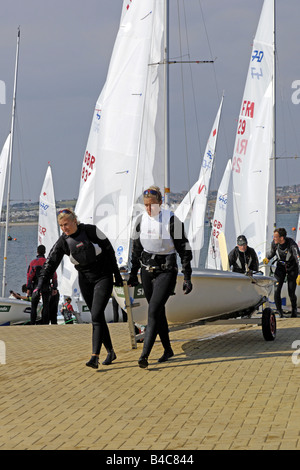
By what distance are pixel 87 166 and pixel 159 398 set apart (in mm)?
19577

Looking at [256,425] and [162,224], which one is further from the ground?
[162,224]

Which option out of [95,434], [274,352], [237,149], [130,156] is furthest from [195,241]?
[95,434]

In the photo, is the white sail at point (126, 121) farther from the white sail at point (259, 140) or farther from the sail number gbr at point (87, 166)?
the white sail at point (259, 140)

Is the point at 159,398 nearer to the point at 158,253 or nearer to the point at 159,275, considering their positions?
the point at 159,275

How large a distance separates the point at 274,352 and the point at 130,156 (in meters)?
9.19

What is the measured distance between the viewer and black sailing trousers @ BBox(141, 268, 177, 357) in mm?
7953

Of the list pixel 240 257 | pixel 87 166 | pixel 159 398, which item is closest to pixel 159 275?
pixel 159 398

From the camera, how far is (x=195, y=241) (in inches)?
1369

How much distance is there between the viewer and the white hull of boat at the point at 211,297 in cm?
975

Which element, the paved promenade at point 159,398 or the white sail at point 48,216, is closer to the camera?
the paved promenade at point 159,398

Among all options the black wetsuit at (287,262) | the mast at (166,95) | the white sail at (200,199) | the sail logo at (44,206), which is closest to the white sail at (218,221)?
the white sail at (200,199)

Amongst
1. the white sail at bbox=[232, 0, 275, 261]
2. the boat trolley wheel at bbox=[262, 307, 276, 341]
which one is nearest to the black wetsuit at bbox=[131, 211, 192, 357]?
the boat trolley wheel at bbox=[262, 307, 276, 341]

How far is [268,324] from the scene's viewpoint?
31.2 feet
